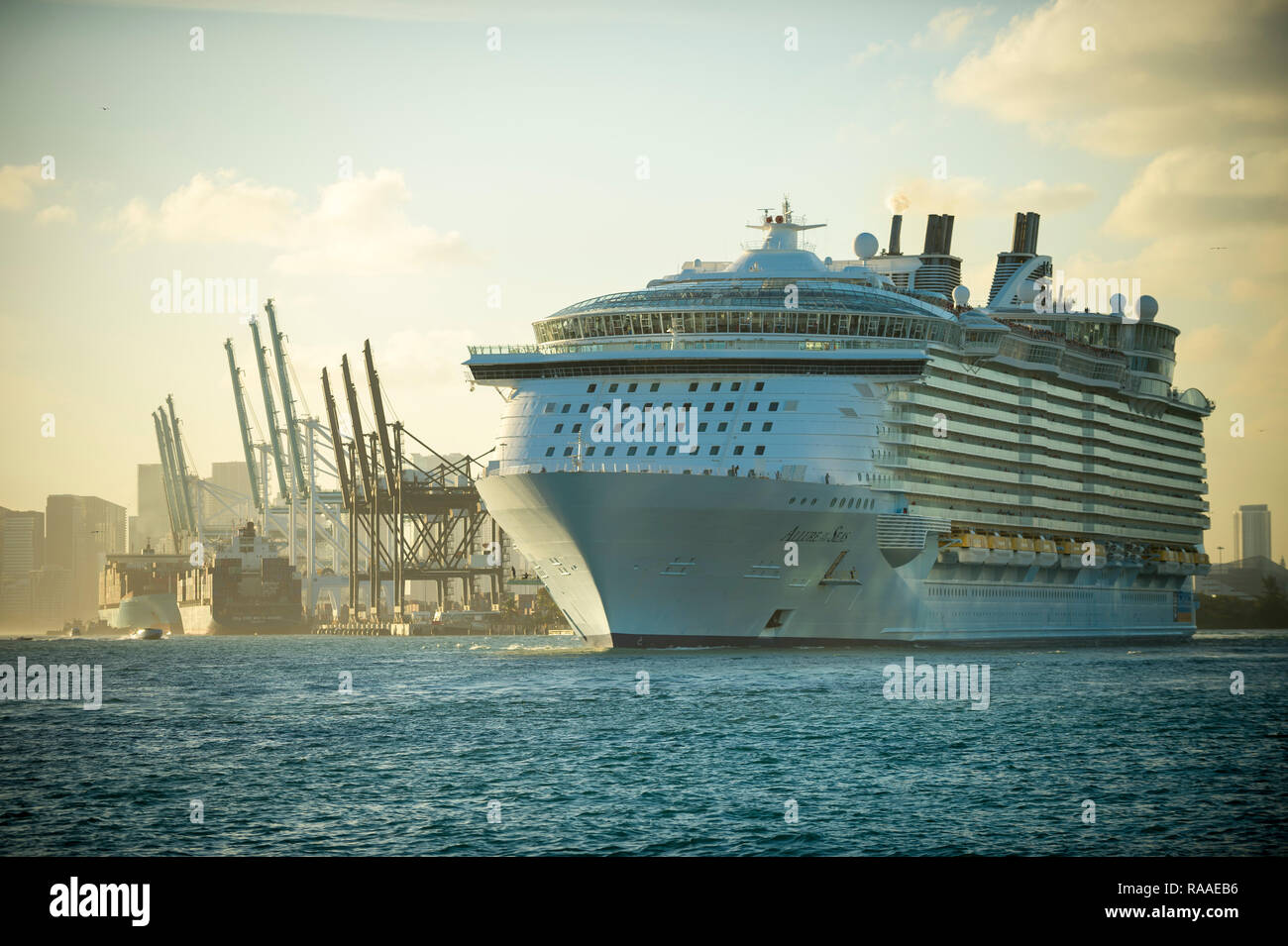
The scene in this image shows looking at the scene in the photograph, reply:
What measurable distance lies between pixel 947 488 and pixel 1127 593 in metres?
33.6

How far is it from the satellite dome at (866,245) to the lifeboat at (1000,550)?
2343 cm

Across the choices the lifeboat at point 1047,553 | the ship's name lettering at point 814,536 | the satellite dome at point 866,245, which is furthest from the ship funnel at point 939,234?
the ship's name lettering at point 814,536

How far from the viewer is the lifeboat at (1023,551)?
3501 inches

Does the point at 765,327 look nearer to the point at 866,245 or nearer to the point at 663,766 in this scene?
the point at 866,245

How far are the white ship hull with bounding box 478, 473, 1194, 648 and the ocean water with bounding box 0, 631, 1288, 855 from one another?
2675 mm

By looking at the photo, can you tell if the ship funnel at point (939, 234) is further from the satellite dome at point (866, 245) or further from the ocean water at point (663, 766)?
the ocean water at point (663, 766)

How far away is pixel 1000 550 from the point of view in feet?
283

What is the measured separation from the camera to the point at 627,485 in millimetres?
62469

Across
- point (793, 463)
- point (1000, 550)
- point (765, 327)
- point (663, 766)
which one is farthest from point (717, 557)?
point (1000, 550)

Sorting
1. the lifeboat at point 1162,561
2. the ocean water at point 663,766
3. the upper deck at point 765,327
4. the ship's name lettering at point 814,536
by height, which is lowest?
the ocean water at point 663,766

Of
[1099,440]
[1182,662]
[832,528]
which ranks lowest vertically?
[1182,662]

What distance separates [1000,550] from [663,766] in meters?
53.7
